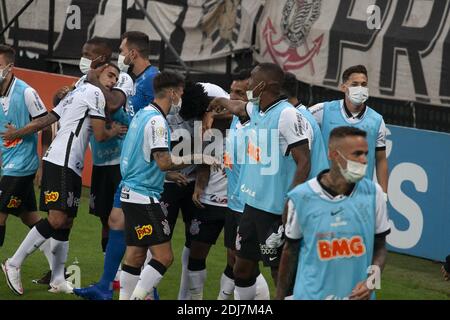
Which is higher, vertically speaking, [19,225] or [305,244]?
[305,244]

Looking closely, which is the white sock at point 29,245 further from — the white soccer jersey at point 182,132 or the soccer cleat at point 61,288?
the white soccer jersey at point 182,132

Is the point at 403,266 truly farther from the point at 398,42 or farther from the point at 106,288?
the point at 106,288

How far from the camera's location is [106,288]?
10.4m

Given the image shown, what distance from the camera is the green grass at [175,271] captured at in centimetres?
1101

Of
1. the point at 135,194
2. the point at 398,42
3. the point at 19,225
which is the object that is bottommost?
the point at 19,225

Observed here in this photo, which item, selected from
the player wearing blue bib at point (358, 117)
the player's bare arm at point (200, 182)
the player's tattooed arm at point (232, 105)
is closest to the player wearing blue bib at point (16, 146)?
the player's bare arm at point (200, 182)

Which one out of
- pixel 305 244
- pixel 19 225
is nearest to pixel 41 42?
pixel 19 225

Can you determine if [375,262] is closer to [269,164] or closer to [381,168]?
[269,164]

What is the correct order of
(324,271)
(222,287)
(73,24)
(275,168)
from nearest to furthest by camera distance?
(324,271)
(275,168)
(222,287)
(73,24)

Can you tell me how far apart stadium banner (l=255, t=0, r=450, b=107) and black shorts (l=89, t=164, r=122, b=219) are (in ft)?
14.3

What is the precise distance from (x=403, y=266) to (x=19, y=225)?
15.4 ft

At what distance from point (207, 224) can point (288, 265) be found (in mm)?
3020

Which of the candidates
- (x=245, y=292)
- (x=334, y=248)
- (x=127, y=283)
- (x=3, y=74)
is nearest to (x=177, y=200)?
(x=127, y=283)

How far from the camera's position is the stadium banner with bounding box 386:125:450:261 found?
41.7ft
